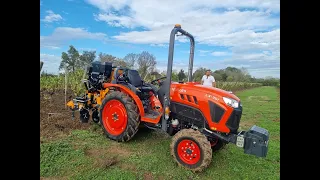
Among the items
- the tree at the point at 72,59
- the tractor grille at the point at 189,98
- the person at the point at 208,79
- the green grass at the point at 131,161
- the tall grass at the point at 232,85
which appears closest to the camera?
the green grass at the point at 131,161

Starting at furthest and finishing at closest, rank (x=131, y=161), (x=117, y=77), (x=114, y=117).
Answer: (x=117, y=77) → (x=114, y=117) → (x=131, y=161)

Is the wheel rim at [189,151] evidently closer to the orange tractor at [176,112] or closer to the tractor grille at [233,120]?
the orange tractor at [176,112]

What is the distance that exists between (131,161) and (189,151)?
96 centimetres

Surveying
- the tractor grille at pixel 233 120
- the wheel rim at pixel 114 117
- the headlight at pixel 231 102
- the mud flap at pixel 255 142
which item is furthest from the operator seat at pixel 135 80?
the mud flap at pixel 255 142

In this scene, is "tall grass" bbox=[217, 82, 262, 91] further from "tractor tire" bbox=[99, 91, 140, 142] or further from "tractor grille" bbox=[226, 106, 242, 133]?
"tractor grille" bbox=[226, 106, 242, 133]

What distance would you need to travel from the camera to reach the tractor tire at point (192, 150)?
10.5 feet

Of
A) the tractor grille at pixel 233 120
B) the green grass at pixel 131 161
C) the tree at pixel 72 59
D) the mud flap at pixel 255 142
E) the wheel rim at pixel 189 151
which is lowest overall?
the green grass at pixel 131 161

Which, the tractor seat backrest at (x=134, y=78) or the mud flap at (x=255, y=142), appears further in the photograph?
the tractor seat backrest at (x=134, y=78)

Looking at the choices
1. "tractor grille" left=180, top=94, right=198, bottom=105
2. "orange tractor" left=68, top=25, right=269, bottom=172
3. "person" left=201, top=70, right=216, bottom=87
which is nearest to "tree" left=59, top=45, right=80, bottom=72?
"orange tractor" left=68, top=25, right=269, bottom=172

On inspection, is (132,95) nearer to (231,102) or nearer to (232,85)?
(231,102)

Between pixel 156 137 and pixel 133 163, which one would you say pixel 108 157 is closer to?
pixel 133 163

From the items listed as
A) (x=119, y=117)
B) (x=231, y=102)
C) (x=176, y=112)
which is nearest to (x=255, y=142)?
(x=231, y=102)

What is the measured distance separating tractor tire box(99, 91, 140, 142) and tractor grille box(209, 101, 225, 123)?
1399mm

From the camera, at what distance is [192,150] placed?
130 inches
